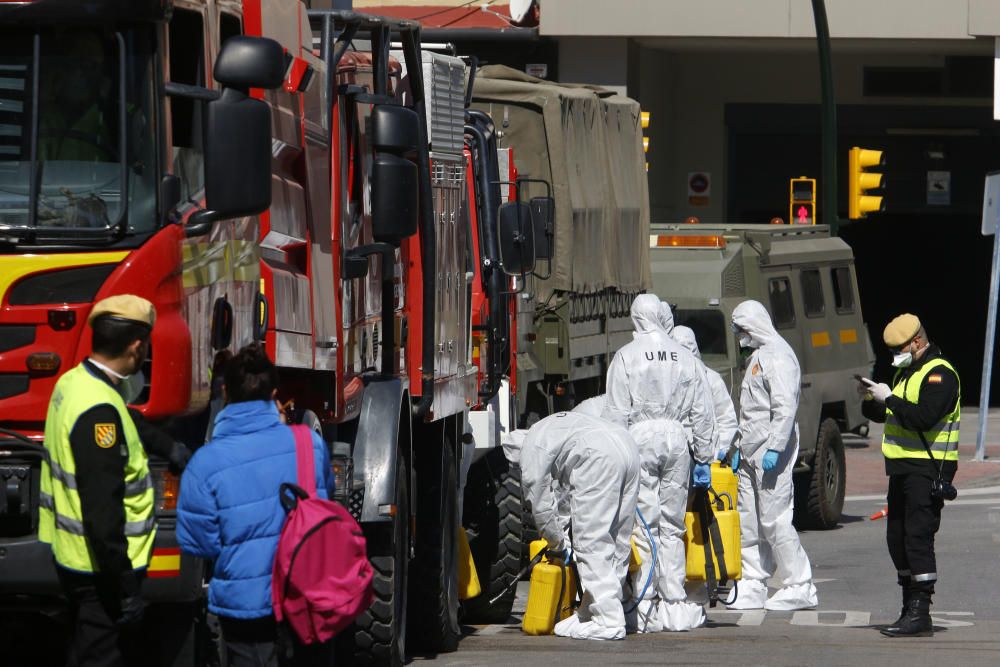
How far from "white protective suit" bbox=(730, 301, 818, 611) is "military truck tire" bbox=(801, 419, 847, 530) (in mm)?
4068

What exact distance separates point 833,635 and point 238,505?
5.63 m

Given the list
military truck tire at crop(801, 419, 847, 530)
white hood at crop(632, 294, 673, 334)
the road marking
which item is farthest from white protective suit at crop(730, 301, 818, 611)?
military truck tire at crop(801, 419, 847, 530)

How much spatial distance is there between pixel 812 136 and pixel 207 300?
92.6ft

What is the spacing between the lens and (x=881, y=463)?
23.6 metres

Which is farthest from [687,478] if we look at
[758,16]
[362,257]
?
[758,16]

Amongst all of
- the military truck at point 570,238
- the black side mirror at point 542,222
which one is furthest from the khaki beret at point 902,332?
the military truck at point 570,238

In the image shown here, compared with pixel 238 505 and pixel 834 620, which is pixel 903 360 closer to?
pixel 834 620

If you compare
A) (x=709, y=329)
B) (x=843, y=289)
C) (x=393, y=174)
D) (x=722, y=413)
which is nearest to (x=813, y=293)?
(x=843, y=289)

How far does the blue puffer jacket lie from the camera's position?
21.7 feet

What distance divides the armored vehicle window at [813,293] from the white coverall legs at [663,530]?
7.23 meters

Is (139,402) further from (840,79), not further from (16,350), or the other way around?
(840,79)

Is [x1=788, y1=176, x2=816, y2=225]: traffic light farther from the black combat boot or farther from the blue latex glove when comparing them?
the black combat boot

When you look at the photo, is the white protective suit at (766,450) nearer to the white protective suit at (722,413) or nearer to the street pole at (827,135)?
the white protective suit at (722,413)

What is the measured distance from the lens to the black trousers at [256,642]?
676cm
